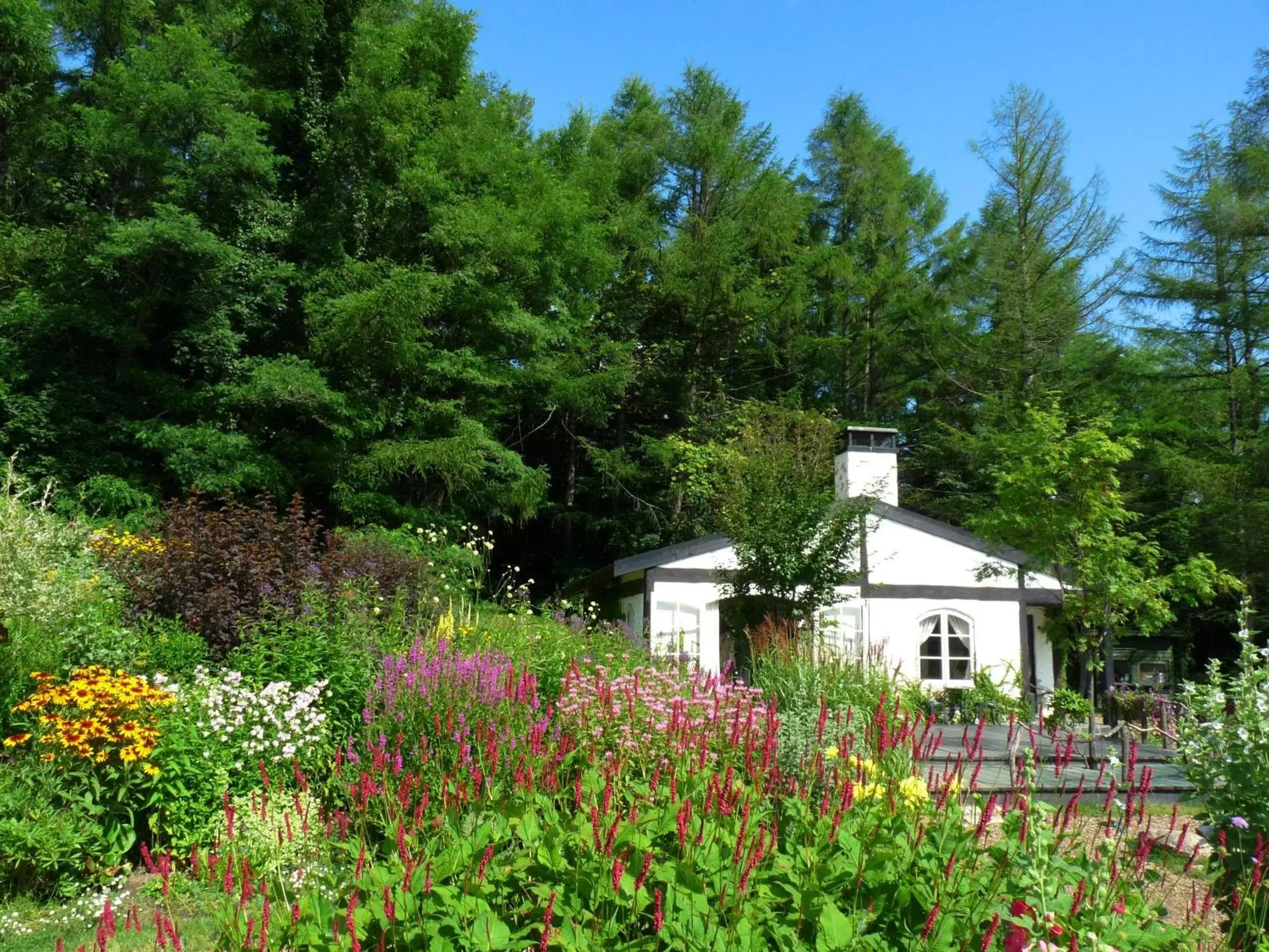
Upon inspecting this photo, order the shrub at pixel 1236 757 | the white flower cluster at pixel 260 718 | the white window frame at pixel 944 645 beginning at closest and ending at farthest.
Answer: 1. the shrub at pixel 1236 757
2. the white flower cluster at pixel 260 718
3. the white window frame at pixel 944 645

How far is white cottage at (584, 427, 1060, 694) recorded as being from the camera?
50.2 feet

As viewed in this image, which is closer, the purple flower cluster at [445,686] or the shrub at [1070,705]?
the purple flower cluster at [445,686]

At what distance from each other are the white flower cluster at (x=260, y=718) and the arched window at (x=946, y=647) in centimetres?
1212

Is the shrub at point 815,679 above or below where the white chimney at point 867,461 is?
below

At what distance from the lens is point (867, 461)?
1633 centimetres

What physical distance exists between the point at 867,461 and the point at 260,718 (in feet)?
41.1

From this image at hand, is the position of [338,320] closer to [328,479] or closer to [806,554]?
[328,479]

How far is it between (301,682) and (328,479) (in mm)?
11049

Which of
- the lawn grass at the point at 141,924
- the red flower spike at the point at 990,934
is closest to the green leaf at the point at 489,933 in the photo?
the red flower spike at the point at 990,934

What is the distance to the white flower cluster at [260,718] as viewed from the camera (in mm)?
5348

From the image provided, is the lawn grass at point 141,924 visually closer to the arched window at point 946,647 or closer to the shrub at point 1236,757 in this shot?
the shrub at point 1236,757

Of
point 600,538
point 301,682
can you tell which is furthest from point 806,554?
point 600,538

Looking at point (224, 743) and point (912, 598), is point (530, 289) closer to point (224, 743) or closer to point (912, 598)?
point (912, 598)

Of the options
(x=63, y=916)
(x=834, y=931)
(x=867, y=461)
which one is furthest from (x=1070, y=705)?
(x=63, y=916)
